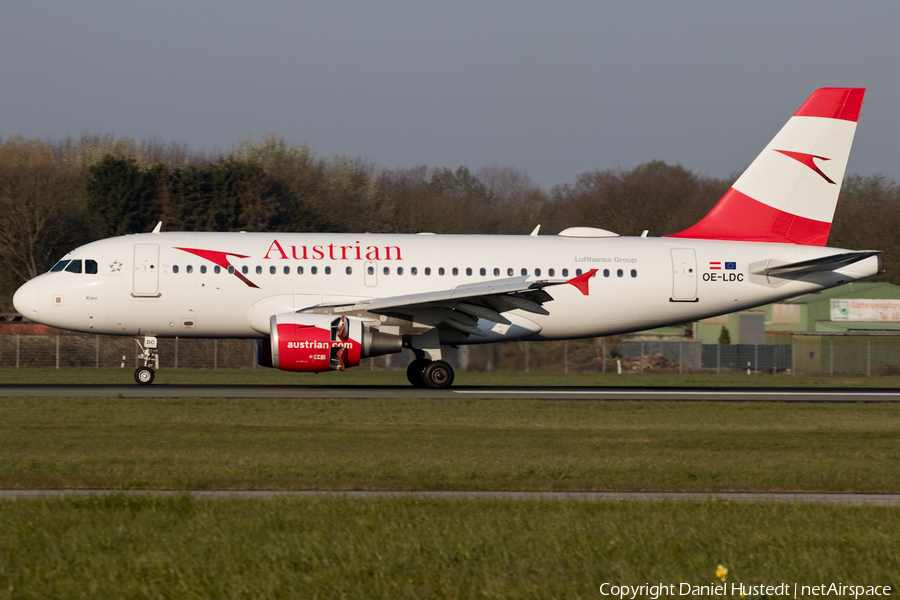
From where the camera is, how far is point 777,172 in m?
31.3

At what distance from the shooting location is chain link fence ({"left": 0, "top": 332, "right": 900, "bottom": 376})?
45750mm

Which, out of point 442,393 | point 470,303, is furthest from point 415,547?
point 470,303

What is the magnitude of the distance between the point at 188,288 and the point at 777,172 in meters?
17.7

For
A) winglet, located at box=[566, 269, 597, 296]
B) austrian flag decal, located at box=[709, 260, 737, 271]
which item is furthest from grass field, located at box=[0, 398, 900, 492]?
austrian flag decal, located at box=[709, 260, 737, 271]

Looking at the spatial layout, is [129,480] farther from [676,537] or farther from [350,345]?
[350,345]

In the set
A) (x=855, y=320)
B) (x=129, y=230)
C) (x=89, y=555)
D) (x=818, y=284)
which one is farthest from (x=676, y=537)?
(x=129, y=230)

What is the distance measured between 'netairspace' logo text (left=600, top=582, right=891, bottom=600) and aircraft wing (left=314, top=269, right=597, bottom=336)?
18.9 m

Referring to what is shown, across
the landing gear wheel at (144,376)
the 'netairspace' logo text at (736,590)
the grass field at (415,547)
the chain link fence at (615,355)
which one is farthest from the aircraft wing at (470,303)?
the 'netairspace' logo text at (736,590)

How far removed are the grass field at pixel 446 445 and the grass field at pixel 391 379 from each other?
9680mm

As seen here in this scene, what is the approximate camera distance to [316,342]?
86.3 feet

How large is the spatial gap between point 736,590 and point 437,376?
21.2 m

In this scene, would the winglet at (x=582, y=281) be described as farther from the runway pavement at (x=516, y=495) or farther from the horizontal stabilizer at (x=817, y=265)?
the runway pavement at (x=516, y=495)

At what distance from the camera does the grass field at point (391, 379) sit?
34.3 metres

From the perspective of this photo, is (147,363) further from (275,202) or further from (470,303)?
(275,202)
